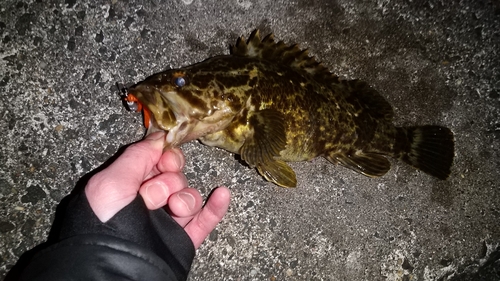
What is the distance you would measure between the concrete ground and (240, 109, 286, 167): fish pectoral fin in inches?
17.6

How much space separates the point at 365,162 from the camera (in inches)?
114

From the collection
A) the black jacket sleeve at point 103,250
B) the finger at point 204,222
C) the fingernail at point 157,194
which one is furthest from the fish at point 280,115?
the black jacket sleeve at point 103,250

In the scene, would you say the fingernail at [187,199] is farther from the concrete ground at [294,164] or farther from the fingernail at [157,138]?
the concrete ground at [294,164]

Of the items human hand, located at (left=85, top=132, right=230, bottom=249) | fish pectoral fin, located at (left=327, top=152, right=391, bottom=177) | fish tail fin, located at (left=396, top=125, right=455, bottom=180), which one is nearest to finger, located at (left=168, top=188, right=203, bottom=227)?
human hand, located at (left=85, top=132, right=230, bottom=249)

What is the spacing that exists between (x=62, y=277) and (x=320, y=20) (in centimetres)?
262

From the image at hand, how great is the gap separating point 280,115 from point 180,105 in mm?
676

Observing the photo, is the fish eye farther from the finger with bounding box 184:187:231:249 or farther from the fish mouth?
the finger with bounding box 184:187:231:249

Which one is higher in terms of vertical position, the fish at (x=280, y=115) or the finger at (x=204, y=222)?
the fish at (x=280, y=115)

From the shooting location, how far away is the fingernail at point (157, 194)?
6.52ft

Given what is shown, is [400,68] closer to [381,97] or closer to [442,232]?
[381,97]

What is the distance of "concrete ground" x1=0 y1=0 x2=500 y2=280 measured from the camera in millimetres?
2641

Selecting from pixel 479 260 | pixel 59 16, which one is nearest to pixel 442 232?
pixel 479 260

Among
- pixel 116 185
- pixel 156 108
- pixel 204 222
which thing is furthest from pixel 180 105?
pixel 204 222

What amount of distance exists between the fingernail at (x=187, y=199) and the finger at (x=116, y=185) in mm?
251
